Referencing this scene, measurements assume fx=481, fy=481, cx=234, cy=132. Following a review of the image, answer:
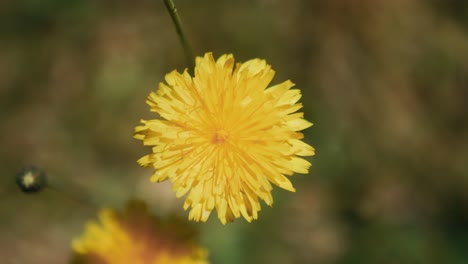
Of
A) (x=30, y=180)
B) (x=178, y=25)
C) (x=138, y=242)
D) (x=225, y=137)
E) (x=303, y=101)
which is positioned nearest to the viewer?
(x=178, y=25)

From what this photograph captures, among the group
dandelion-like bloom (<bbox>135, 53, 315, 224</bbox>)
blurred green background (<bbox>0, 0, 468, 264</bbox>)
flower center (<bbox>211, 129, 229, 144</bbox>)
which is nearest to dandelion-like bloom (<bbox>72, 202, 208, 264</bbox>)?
dandelion-like bloom (<bbox>135, 53, 315, 224</bbox>)

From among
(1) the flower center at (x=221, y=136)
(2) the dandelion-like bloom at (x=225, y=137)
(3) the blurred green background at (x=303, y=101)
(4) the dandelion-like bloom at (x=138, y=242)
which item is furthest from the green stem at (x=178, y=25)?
(3) the blurred green background at (x=303, y=101)

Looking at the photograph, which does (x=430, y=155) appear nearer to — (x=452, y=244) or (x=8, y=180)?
(x=452, y=244)

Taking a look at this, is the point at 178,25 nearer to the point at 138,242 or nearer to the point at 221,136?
the point at 221,136

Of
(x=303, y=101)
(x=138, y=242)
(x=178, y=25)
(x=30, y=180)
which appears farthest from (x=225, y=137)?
(x=303, y=101)

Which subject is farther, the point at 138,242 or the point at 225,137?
the point at 138,242

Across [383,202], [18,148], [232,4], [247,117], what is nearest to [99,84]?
[18,148]
